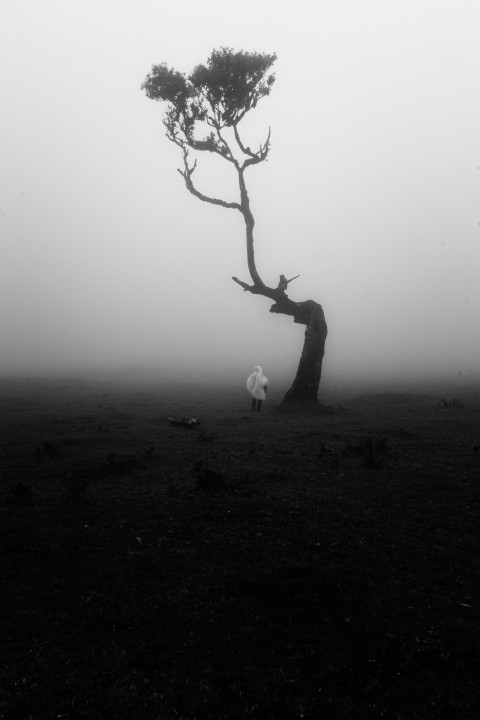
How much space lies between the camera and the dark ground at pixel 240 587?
4.35 m

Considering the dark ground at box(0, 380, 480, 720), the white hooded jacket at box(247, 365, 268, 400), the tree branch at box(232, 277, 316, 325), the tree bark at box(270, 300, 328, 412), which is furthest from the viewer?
the tree branch at box(232, 277, 316, 325)

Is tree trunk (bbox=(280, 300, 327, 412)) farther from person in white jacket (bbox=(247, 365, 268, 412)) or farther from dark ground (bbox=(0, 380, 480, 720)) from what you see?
dark ground (bbox=(0, 380, 480, 720))

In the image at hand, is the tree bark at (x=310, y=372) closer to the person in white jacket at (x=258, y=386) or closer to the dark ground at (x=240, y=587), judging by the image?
the person in white jacket at (x=258, y=386)

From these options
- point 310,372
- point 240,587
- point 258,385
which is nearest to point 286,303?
point 310,372

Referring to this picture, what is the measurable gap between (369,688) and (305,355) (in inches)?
858

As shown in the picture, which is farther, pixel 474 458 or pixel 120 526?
pixel 474 458

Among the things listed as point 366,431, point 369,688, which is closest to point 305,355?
point 366,431

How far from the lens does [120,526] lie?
8336 millimetres

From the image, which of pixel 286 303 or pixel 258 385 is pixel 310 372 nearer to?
pixel 258 385

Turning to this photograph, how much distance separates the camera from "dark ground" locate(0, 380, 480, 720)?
435 cm

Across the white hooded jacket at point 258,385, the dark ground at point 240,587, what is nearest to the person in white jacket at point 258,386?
the white hooded jacket at point 258,385

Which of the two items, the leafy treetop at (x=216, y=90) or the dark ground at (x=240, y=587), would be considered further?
the leafy treetop at (x=216, y=90)

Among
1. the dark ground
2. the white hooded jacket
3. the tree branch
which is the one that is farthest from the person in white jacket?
the dark ground

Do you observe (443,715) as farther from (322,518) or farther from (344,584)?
(322,518)
